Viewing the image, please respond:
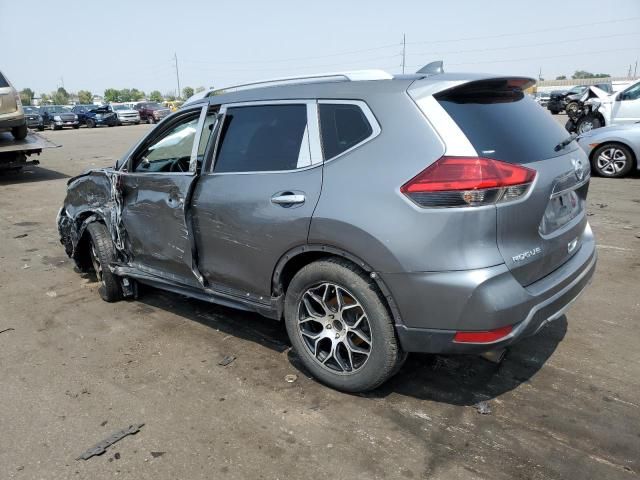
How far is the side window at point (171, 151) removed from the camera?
13.3ft

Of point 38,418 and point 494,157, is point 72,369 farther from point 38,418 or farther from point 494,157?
point 494,157

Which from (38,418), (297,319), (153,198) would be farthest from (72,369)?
(297,319)

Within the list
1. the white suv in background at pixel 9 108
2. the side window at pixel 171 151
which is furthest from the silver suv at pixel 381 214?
the white suv in background at pixel 9 108

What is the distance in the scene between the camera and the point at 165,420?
9.80 feet

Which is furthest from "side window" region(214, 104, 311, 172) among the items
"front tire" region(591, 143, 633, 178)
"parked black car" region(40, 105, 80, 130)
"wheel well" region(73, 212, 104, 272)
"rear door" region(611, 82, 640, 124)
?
"parked black car" region(40, 105, 80, 130)

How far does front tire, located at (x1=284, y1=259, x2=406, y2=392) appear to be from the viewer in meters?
2.88

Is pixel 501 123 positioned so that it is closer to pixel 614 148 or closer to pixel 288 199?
pixel 288 199

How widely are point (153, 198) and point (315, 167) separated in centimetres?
165

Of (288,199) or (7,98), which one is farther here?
(7,98)

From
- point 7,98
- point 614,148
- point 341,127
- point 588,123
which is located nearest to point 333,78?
point 341,127

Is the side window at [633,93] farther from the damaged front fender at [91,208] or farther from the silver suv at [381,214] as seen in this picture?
the damaged front fender at [91,208]

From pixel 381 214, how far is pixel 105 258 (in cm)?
297

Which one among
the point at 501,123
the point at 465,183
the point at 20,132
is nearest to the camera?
the point at 465,183

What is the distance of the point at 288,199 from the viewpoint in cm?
311
